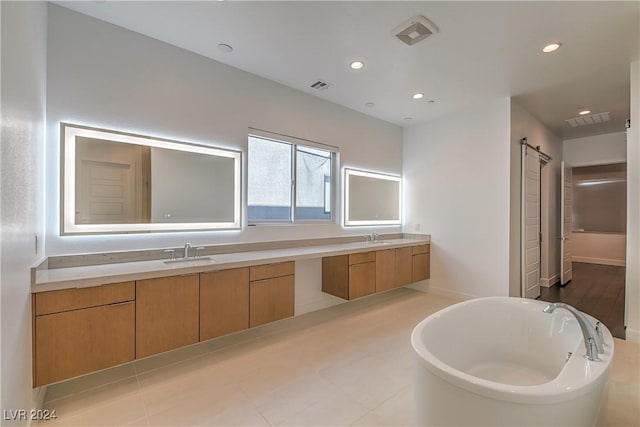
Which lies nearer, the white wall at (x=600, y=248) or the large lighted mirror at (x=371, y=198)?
the large lighted mirror at (x=371, y=198)

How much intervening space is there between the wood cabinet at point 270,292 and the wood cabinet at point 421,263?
230 cm

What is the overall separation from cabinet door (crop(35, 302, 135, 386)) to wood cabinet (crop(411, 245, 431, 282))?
12.2ft

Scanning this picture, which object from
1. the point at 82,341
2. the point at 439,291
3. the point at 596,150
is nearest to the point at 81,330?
the point at 82,341

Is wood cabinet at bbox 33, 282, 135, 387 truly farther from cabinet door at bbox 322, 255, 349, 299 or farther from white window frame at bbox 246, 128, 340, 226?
cabinet door at bbox 322, 255, 349, 299

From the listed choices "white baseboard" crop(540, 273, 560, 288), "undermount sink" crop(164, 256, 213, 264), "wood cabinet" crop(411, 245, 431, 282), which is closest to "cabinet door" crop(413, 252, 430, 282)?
"wood cabinet" crop(411, 245, 431, 282)

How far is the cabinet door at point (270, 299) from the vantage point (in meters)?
2.62

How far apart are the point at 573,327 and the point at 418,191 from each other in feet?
9.71

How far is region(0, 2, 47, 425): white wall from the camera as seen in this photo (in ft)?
4.05

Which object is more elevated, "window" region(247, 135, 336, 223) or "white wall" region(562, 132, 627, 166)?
"white wall" region(562, 132, 627, 166)

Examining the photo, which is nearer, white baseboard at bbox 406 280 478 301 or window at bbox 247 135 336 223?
window at bbox 247 135 336 223

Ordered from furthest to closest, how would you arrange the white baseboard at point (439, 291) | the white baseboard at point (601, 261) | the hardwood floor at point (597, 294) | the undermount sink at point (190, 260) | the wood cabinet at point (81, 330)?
1. the white baseboard at point (601, 261)
2. the white baseboard at point (439, 291)
3. the hardwood floor at point (597, 294)
4. the undermount sink at point (190, 260)
5. the wood cabinet at point (81, 330)

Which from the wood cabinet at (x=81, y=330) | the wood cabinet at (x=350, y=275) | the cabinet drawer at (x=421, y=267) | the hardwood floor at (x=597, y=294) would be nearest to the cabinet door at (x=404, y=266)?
the cabinet drawer at (x=421, y=267)

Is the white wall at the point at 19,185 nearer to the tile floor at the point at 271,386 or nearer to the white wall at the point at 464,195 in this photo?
the tile floor at the point at 271,386

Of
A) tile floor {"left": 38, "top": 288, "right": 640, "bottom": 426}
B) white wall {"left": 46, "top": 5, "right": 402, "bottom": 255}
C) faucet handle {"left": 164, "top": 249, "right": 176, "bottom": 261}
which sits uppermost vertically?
white wall {"left": 46, "top": 5, "right": 402, "bottom": 255}
